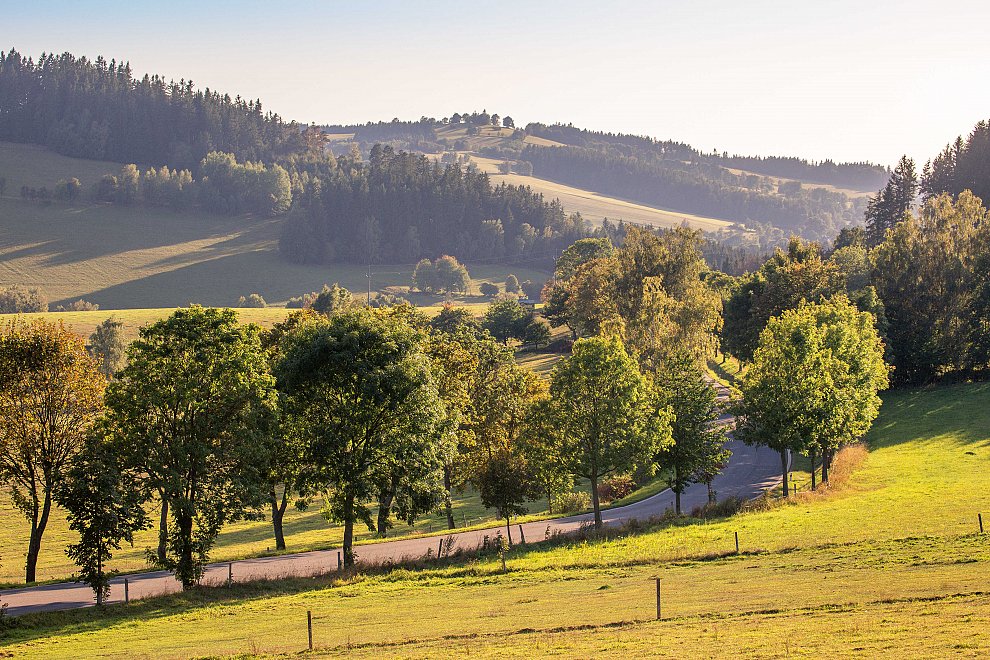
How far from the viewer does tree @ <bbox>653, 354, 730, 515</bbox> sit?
61.3 metres

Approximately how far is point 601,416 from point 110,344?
334 ft

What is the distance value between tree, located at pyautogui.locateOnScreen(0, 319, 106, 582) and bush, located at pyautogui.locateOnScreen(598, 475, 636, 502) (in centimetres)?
4057

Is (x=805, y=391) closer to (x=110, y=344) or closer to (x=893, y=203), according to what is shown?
(x=110, y=344)

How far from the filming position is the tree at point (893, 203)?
190 m

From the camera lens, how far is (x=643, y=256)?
10638cm

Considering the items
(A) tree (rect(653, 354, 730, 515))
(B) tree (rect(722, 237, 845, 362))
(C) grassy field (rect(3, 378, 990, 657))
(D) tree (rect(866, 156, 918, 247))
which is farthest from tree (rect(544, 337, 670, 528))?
(D) tree (rect(866, 156, 918, 247))

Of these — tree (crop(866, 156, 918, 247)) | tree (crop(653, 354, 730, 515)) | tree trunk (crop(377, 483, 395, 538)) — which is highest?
tree (crop(866, 156, 918, 247))

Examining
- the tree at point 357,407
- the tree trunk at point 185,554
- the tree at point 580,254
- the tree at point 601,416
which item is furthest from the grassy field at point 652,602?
the tree at point 580,254

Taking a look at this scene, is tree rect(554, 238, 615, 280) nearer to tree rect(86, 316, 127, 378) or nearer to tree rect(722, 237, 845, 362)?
tree rect(722, 237, 845, 362)

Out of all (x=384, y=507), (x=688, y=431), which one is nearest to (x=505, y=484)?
(x=384, y=507)

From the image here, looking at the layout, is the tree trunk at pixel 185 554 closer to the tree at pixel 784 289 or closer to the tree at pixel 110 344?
the tree at pixel 784 289

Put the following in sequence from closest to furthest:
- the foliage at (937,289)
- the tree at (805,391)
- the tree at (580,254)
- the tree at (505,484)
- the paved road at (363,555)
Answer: the paved road at (363,555)
the tree at (505,484)
the tree at (805,391)
the foliage at (937,289)
the tree at (580,254)

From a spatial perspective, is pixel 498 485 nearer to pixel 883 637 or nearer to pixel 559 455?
pixel 559 455

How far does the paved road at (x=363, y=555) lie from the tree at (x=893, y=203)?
12728 cm
